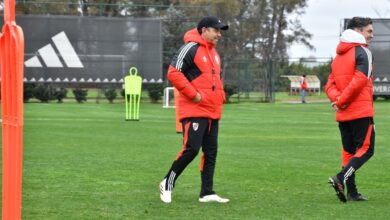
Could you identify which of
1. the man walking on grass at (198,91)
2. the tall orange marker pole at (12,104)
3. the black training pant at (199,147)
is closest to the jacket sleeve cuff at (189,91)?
the man walking on grass at (198,91)

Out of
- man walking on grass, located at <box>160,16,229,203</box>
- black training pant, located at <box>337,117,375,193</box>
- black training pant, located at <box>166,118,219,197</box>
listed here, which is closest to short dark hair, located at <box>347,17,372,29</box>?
black training pant, located at <box>337,117,375,193</box>

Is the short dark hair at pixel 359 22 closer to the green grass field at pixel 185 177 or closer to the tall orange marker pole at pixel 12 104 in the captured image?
the green grass field at pixel 185 177

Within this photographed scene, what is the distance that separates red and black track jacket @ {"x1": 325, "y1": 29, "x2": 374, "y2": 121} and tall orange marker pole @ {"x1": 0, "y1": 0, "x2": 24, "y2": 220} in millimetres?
5141

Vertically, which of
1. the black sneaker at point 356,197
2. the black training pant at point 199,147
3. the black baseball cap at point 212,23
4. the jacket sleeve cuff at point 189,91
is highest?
the black baseball cap at point 212,23

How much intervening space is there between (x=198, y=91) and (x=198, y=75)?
0.58 ft

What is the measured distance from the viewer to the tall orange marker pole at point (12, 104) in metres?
4.22

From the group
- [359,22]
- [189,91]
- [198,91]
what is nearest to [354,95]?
[359,22]

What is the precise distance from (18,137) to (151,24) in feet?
158

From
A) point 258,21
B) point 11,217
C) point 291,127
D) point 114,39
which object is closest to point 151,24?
point 114,39

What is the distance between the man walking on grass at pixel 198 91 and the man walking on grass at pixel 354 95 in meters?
1.27

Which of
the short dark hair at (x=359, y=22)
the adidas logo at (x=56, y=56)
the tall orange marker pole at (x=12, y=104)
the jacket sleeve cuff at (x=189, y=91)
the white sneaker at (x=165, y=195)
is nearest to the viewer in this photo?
the tall orange marker pole at (x=12, y=104)

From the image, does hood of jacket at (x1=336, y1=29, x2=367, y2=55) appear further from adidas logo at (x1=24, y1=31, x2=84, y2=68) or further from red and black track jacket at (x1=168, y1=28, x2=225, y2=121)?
adidas logo at (x1=24, y1=31, x2=84, y2=68)

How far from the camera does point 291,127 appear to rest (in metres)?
24.4

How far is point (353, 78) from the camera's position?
8.95 meters
